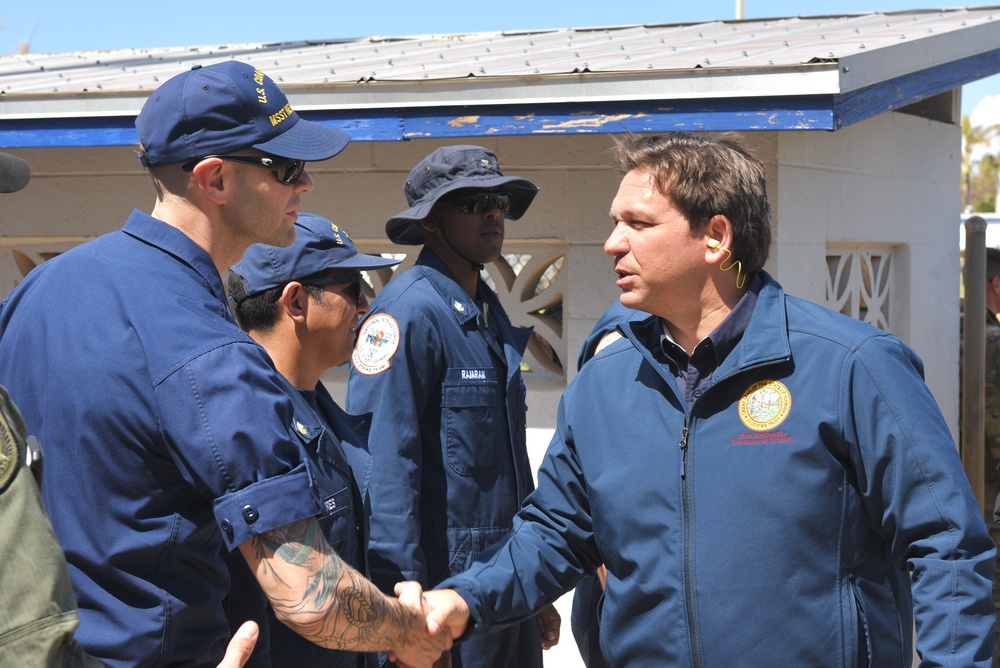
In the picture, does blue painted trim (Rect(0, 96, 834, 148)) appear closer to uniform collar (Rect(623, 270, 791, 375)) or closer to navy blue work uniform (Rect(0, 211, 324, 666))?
uniform collar (Rect(623, 270, 791, 375))


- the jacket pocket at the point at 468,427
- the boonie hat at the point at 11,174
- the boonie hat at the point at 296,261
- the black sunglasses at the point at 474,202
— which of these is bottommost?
the jacket pocket at the point at 468,427

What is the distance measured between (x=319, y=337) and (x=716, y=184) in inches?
46.7

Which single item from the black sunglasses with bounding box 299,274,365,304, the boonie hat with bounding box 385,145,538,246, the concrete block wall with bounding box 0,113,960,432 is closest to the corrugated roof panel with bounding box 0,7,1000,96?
the concrete block wall with bounding box 0,113,960,432

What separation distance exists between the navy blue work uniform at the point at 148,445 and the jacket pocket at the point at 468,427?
152 centimetres

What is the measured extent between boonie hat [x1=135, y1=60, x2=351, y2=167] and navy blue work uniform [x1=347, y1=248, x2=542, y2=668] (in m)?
1.21

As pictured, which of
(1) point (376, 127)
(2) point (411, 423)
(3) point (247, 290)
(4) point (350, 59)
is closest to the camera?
(3) point (247, 290)

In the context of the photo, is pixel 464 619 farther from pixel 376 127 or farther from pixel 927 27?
pixel 927 27

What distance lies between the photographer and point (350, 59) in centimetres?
594

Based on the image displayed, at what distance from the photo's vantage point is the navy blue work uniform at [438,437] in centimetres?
329

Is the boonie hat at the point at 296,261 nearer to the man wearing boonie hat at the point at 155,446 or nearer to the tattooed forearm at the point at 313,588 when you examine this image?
the man wearing boonie hat at the point at 155,446

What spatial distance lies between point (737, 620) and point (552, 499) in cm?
54

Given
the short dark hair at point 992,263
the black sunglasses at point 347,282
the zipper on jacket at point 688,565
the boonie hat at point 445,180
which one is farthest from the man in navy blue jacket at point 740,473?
the short dark hair at point 992,263

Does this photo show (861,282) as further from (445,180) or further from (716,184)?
(716,184)

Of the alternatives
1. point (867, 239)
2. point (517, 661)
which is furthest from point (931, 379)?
point (517, 661)
